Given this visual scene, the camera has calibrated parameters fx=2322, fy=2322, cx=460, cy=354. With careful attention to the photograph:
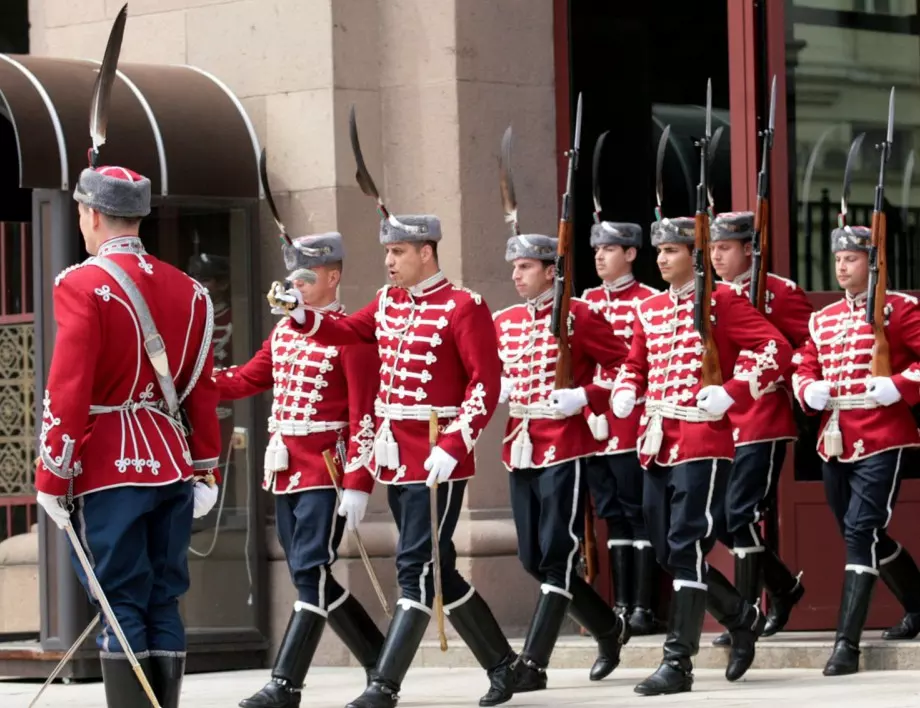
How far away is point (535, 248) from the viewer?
10570 millimetres

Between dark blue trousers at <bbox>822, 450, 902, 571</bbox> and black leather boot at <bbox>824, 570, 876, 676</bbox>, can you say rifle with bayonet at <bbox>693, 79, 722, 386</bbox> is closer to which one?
dark blue trousers at <bbox>822, 450, 902, 571</bbox>

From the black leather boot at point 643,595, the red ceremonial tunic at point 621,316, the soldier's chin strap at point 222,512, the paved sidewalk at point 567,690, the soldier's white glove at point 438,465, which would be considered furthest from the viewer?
the soldier's chin strap at point 222,512

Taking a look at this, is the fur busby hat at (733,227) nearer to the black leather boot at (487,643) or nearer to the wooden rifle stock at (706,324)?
the wooden rifle stock at (706,324)

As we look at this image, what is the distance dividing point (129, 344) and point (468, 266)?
4.43 m

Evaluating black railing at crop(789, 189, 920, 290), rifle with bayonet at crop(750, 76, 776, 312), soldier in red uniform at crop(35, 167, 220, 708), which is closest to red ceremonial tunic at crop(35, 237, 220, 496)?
soldier in red uniform at crop(35, 167, 220, 708)

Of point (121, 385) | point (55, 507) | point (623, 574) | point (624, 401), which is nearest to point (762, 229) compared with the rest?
point (624, 401)

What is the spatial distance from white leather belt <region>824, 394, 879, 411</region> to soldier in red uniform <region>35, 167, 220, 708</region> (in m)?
3.56

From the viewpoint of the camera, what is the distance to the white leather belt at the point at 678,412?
10.0 m

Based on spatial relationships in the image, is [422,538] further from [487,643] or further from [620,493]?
[620,493]

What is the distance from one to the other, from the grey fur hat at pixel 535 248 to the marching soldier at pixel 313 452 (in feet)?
2.74

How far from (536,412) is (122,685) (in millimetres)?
3129

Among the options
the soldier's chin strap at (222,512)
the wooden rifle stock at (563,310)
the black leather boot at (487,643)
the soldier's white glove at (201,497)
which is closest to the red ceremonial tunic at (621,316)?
the wooden rifle stock at (563,310)

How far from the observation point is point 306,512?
990 cm

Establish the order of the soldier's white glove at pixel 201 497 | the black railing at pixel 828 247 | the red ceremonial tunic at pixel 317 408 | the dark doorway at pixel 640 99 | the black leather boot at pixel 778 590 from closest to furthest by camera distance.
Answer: the soldier's white glove at pixel 201 497 → the red ceremonial tunic at pixel 317 408 → the black leather boot at pixel 778 590 → the black railing at pixel 828 247 → the dark doorway at pixel 640 99
